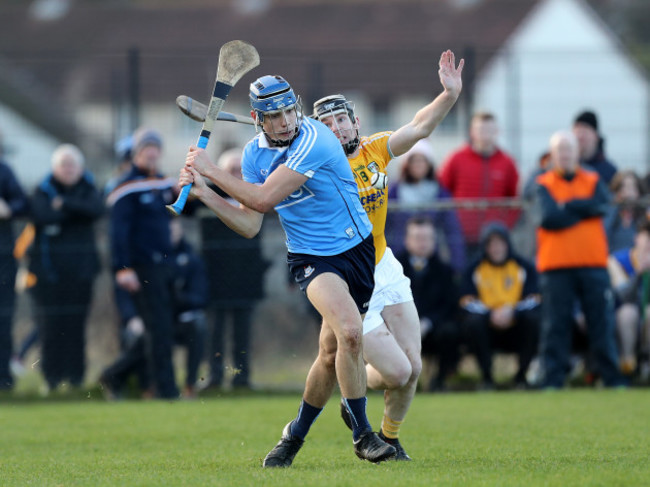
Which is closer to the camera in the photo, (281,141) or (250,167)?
(281,141)

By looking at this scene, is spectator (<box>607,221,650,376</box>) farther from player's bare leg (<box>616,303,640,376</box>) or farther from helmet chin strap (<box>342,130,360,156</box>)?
helmet chin strap (<box>342,130,360,156</box>)

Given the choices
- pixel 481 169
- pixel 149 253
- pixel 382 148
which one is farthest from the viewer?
pixel 481 169

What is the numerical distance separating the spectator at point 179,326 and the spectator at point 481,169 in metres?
2.96

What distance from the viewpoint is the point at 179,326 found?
39.4 feet

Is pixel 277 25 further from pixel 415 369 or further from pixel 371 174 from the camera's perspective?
pixel 415 369

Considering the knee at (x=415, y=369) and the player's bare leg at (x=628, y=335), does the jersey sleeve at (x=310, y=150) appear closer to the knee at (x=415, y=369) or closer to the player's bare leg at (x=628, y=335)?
the knee at (x=415, y=369)

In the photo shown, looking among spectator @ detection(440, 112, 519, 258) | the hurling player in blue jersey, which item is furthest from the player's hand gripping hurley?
spectator @ detection(440, 112, 519, 258)

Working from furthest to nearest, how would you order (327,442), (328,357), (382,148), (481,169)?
1. (481,169)
2. (327,442)
3. (382,148)
4. (328,357)

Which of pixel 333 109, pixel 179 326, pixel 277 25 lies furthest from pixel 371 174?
pixel 277 25

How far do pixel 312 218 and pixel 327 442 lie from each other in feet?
6.63

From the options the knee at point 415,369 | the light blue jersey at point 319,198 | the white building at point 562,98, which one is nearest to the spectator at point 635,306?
the white building at point 562,98

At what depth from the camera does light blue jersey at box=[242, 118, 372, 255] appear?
21.7ft

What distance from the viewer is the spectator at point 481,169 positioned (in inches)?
496

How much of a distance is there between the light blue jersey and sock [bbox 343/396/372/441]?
33.6 inches
